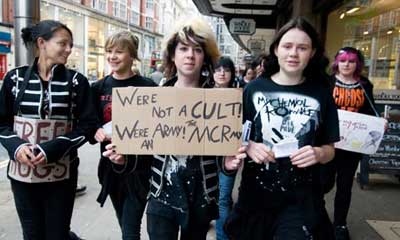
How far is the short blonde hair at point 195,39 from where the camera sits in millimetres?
2154

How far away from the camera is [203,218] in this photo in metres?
2.18

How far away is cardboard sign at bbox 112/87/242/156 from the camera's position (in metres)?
2.02

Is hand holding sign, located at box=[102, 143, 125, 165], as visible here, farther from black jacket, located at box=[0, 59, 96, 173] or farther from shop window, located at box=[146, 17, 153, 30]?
shop window, located at box=[146, 17, 153, 30]

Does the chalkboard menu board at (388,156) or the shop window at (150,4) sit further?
the shop window at (150,4)

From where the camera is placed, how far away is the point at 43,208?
2627 millimetres

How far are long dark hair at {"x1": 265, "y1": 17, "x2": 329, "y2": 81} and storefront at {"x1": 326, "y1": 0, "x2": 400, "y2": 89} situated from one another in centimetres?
540

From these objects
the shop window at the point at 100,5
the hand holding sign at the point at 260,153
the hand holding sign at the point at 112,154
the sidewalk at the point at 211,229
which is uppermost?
the shop window at the point at 100,5

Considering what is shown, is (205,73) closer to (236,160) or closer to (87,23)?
(236,160)

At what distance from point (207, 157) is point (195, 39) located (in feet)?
2.11

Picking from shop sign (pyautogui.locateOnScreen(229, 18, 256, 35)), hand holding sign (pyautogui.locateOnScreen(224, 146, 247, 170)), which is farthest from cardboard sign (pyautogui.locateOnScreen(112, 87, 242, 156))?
shop sign (pyautogui.locateOnScreen(229, 18, 256, 35))

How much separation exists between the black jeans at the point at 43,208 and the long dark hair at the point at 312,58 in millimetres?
1533

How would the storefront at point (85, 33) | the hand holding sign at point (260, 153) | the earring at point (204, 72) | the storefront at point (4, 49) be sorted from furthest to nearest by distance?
the storefront at point (85, 33) < the storefront at point (4, 49) < the earring at point (204, 72) < the hand holding sign at point (260, 153)

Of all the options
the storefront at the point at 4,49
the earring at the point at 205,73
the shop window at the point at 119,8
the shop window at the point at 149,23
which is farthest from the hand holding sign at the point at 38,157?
the shop window at the point at 149,23

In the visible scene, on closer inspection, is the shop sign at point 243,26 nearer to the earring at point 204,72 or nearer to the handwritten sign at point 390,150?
the handwritten sign at point 390,150
